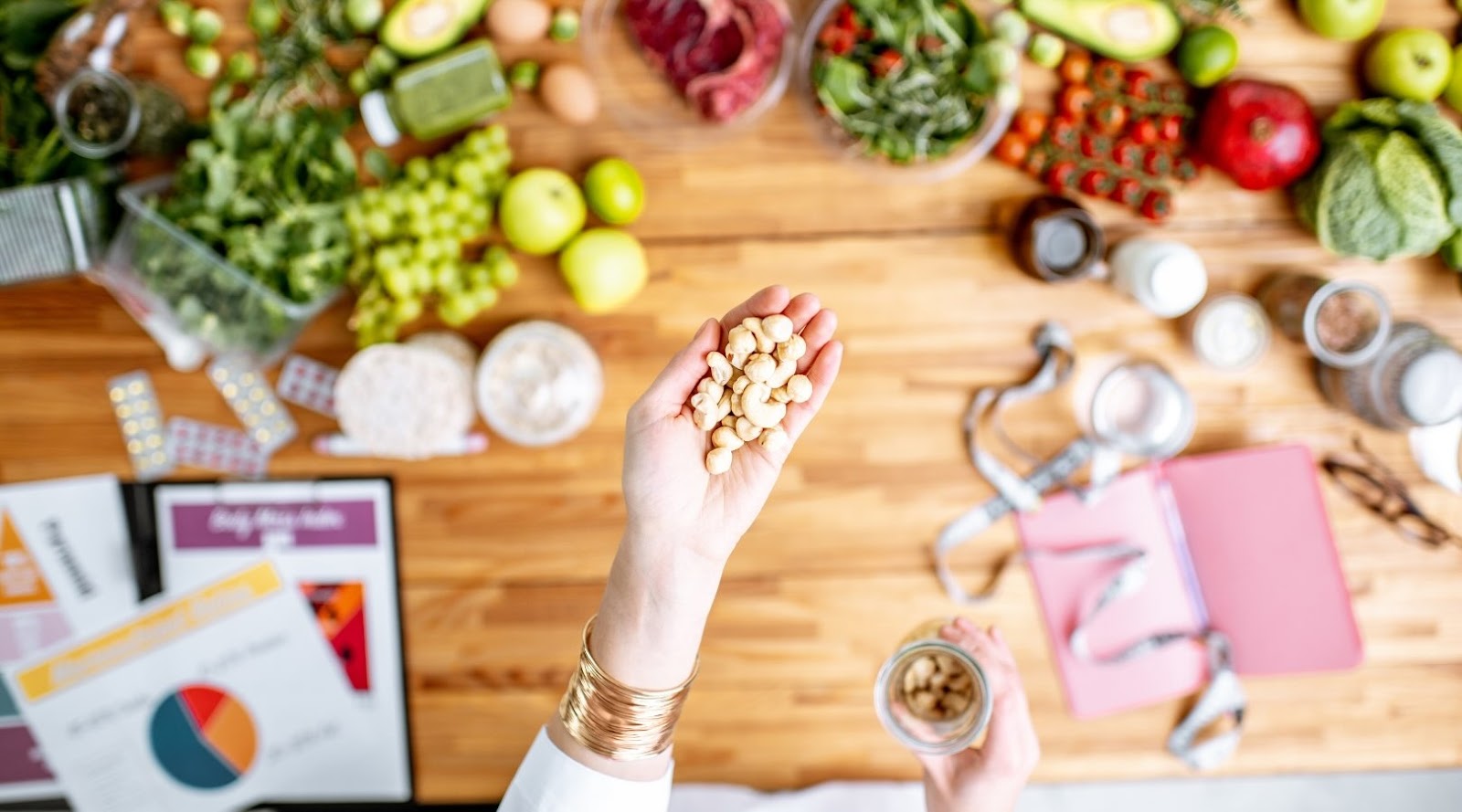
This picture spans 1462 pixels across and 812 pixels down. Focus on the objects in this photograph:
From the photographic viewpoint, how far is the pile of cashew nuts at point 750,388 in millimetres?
876

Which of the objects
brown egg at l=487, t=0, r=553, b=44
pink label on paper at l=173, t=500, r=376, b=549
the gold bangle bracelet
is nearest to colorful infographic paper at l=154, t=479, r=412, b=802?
pink label on paper at l=173, t=500, r=376, b=549

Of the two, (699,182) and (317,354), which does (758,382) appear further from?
(317,354)

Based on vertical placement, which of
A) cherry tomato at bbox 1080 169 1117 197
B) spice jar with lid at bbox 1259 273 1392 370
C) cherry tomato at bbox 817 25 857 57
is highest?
cherry tomato at bbox 817 25 857 57

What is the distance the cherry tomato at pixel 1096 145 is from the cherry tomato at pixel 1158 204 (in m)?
0.08

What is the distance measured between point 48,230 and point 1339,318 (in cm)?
170

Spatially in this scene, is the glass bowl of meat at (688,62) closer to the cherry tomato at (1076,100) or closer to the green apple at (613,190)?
the green apple at (613,190)

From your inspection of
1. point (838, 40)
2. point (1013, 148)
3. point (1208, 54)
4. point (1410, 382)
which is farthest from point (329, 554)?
point (1410, 382)

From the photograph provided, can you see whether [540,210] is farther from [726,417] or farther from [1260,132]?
[1260,132]

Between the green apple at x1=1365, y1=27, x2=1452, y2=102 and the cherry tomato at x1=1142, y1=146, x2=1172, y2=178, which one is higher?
the green apple at x1=1365, y1=27, x2=1452, y2=102

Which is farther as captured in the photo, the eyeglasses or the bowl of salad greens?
the eyeglasses

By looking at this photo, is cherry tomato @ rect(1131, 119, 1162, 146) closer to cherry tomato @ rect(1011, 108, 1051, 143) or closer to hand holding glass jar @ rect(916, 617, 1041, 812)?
cherry tomato @ rect(1011, 108, 1051, 143)

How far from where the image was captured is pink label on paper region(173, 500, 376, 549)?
52.6 inches

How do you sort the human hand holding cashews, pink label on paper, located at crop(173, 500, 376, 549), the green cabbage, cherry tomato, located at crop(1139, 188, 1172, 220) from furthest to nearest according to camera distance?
pink label on paper, located at crop(173, 500, 376, 549), cherry tomato, located at crop(1139, 188, 1172, 220), the green cabbage, the human hand holding cashews

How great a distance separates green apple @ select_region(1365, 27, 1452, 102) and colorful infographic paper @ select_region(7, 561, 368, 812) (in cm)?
168
